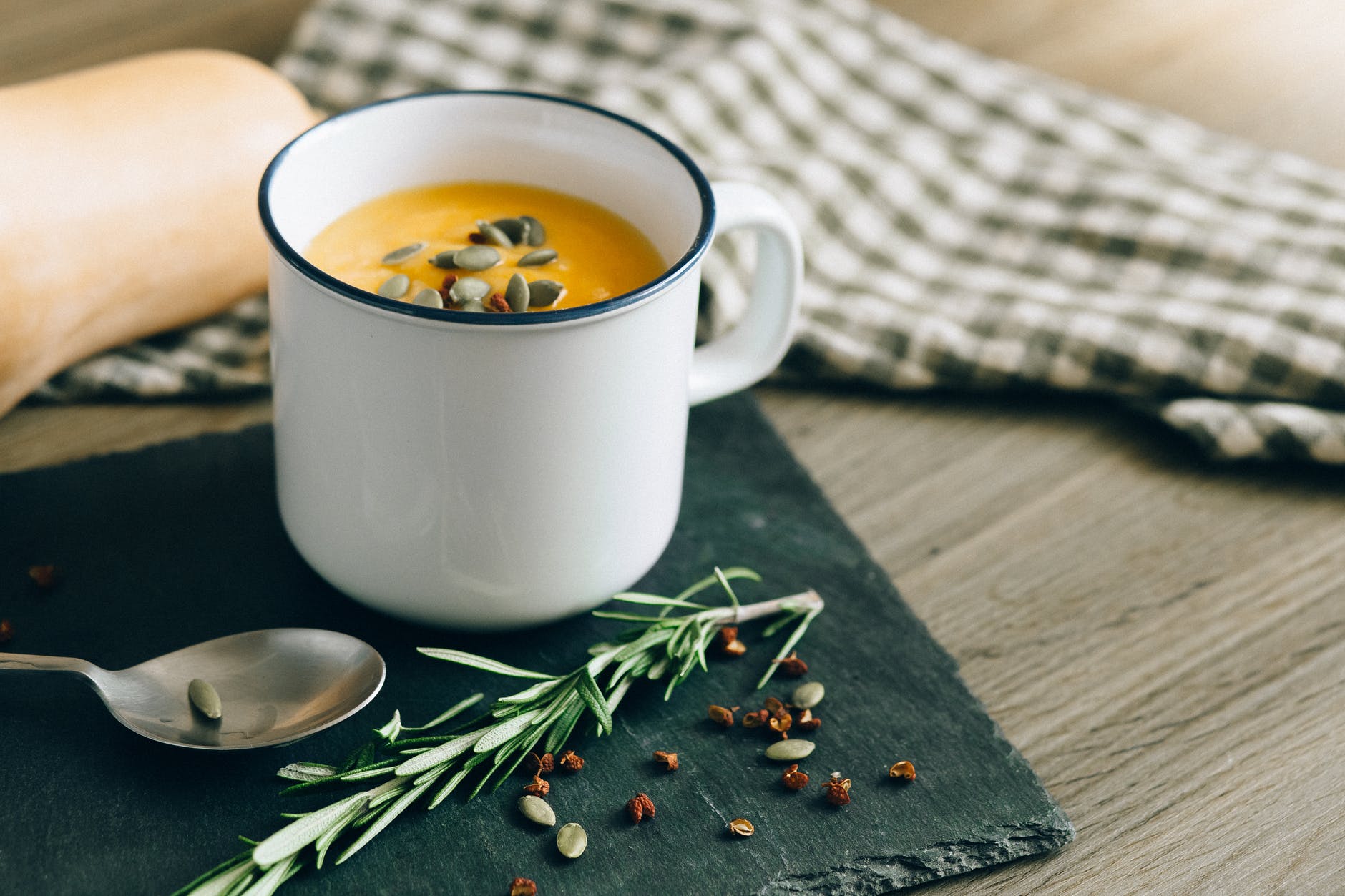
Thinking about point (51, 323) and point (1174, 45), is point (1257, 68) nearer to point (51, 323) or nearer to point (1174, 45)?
point (1174, 45)

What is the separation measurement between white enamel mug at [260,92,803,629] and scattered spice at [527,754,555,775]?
8cm

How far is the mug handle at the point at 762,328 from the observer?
79 centimetres

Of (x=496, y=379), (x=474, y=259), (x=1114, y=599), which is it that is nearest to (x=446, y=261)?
→ (x=474, y=259)

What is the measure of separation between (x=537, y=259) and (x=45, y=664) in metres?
0.34

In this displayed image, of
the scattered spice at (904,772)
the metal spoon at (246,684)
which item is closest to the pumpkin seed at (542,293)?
the metal spoon at (246,684)

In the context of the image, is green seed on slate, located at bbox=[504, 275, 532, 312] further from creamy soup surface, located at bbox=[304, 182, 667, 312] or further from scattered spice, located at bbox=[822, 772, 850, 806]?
scattered spice, located at bbox=[822, 772, 850, 806]

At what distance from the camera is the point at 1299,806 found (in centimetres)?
74

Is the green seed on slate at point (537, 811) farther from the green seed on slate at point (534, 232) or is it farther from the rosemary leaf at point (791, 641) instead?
the green seed on slate at point (534, 232)

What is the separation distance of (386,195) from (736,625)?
340mm

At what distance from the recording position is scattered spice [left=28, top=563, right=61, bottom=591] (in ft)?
2.55

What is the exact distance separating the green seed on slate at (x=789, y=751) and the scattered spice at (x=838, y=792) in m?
0.02

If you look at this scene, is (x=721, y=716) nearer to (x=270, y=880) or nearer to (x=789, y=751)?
(x=789, y=751)

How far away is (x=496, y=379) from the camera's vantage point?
63 cm

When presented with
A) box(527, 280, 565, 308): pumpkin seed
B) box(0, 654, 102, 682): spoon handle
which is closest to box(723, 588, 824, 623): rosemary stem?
box(527, 280, 565, 308): pumpkin seed
